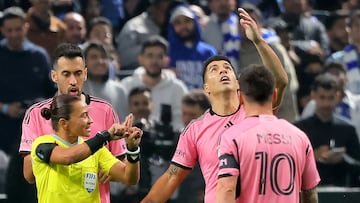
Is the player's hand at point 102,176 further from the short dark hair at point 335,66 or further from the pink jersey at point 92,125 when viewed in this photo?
the short dark hair at point 335,66

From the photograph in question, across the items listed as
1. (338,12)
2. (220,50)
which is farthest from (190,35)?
(338,12)

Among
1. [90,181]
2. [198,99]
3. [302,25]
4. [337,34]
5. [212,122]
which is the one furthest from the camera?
[337,34]

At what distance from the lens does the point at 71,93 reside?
8.65m

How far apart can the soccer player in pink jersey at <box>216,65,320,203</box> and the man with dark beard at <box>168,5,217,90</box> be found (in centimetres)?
685

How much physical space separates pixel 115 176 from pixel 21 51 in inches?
213

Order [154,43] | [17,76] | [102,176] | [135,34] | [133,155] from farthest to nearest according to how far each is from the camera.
Answer: [135,34] → [154,43] → [17,76] → [102,176] → [133,155]

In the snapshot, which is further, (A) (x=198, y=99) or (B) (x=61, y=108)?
(A) (x=198, y=99)

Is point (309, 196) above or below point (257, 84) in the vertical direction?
below

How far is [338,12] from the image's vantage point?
1795 centimetres

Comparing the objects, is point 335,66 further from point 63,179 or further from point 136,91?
point 63,179

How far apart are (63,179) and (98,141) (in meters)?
0.49

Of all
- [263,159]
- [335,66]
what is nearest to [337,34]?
[335,66]

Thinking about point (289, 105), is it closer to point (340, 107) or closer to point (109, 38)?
point (340, 107)

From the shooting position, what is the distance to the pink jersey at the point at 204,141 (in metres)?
8.64
